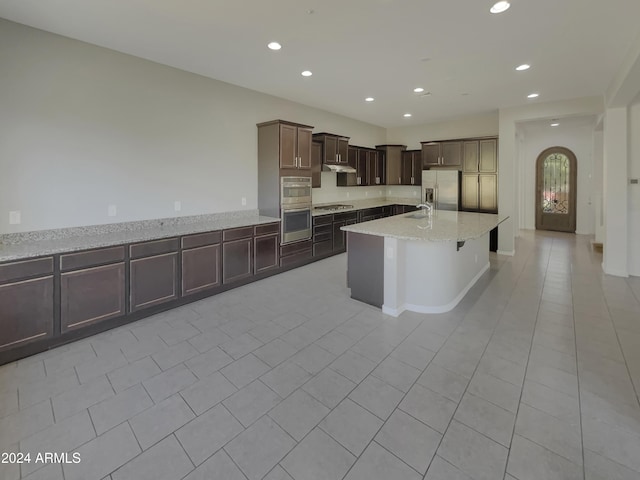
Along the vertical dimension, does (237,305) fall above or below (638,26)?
below

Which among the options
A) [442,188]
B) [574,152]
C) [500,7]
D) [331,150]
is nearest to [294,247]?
[331,150]

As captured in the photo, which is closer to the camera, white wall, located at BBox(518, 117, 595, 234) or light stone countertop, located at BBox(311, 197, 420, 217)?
light stone countertop, located at BBox(311, 197, 420, 217)

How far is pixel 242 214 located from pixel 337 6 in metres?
3.27

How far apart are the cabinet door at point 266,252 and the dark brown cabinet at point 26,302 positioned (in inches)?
96.9

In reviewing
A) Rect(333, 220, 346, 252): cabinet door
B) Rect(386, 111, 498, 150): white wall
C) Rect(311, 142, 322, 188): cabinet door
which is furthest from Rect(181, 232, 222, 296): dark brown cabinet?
Rect(386, 111, 498, 150): white wall

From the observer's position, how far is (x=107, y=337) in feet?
10.5

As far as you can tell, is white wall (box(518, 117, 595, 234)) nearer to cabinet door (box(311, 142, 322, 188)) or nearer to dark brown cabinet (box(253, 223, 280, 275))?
cabinet door (box(311, 142, 322, 188))

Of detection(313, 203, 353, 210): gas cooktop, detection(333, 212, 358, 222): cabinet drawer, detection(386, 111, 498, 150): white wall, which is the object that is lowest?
detection(333, 212, 358, 222): cabinet drawer

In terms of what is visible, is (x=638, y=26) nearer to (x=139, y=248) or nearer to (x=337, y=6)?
(x=337, y=6)

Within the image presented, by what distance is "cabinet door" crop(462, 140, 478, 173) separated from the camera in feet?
22.8

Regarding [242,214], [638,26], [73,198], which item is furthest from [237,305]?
[638,26]

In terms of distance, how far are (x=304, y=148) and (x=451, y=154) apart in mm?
3630

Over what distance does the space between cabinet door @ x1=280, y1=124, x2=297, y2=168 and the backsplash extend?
1359mm

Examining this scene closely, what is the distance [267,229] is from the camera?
5035mm
